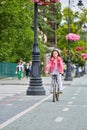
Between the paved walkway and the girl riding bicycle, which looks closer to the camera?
the paved walkway

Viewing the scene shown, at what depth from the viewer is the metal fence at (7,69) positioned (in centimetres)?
5078

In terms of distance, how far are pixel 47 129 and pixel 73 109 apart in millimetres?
5108

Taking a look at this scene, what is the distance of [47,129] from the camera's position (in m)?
11.4

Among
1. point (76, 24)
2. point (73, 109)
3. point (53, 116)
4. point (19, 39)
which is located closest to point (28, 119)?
point (53, 116)

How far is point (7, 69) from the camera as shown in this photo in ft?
173

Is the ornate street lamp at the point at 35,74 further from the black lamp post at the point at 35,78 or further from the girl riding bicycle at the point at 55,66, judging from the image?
the girl riding bicycle at the point at 55,66

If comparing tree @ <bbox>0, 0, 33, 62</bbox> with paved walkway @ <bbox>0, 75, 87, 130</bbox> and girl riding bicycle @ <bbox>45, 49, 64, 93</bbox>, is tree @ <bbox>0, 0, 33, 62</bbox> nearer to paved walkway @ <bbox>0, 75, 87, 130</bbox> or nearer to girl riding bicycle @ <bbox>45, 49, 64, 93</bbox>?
girl riding bicycle @ <bbox>45, 49, 64, 93</bbox>

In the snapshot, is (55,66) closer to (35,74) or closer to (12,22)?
(35,74)

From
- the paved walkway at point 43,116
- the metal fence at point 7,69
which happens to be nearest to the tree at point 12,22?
the metal fence at point 7,69

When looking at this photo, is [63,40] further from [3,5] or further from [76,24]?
[3,5]

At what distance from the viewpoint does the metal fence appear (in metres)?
50.8

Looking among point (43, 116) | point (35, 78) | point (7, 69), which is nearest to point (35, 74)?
point (35, 78)

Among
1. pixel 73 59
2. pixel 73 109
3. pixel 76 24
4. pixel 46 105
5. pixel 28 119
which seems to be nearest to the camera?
pixel 28 119

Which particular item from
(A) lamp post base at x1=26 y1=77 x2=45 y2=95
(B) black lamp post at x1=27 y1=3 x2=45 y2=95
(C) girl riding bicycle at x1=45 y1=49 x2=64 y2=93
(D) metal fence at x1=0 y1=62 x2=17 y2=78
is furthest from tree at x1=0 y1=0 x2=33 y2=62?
(C) girl riding bicycle at x1=45 y1=49 x2=64 y2=93
